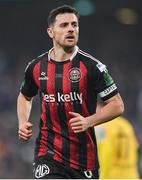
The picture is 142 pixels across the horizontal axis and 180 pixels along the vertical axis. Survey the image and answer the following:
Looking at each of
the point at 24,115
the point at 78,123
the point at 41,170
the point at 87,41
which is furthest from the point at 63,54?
the point at 87,41

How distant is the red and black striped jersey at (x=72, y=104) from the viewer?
623 centimetres

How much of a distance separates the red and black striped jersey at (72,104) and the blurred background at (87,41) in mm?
10556

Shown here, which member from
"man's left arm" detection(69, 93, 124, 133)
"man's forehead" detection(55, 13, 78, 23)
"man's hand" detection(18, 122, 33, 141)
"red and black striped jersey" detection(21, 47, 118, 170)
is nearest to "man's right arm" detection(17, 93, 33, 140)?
"man's hand" detection(18, 122, 33, 141)

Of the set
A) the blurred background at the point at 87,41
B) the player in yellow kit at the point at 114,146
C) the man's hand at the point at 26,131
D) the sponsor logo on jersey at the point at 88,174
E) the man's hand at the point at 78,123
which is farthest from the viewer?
the blurred background at the point at 87,41

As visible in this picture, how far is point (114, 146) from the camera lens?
990 cm

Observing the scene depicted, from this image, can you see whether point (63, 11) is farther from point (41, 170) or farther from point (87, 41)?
point (87, 41)

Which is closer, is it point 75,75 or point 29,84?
point 75,75

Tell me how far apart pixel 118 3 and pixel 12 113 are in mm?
3677

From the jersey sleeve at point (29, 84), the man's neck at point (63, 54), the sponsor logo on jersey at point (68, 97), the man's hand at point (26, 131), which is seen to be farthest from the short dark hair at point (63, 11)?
the man's hand at point (26, 131)

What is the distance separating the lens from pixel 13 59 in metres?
18.9

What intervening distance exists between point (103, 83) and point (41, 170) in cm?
86

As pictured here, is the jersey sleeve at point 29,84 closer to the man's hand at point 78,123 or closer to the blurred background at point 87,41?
the man's hand at point 78,123

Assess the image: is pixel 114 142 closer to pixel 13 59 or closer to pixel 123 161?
pixel 123 161

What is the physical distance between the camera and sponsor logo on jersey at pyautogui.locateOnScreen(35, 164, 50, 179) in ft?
20.4
